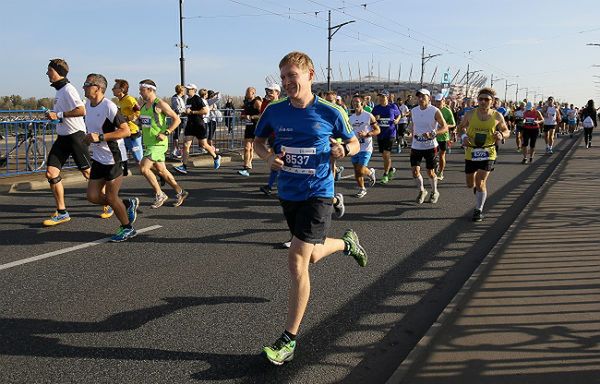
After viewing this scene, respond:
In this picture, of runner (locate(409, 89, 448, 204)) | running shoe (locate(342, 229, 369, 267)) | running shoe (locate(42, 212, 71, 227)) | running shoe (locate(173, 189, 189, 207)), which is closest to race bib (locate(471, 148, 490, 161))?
runner (locate(409, 89, 448, 204))

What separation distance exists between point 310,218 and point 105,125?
392 centimetres

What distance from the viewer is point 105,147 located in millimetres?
6410

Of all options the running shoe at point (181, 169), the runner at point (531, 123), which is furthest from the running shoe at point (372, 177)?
the runner at point (531, 123)

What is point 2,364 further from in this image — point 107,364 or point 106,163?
point 106,163

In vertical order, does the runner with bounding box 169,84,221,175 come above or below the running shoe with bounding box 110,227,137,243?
above

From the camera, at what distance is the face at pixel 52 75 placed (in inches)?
278

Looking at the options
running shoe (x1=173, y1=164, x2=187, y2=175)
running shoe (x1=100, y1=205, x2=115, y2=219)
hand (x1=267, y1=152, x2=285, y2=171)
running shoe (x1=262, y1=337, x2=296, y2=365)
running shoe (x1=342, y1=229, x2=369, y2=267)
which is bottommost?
running shoe (x1=262, y1=337, x2=296, y2=365)

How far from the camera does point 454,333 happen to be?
144 inches

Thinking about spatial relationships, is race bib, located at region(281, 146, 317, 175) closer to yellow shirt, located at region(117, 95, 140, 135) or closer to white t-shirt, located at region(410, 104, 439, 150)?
white t-shirt, located at region(410, 104, 439, 150)

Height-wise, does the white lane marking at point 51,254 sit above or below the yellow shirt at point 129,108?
below

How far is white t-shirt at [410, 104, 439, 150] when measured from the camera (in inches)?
366

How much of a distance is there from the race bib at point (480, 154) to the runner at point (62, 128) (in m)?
5.44

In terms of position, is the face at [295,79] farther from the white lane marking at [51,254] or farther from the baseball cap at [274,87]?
the baseball cap at [274,87]

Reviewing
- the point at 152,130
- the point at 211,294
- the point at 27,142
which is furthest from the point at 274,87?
the point at 27,142
